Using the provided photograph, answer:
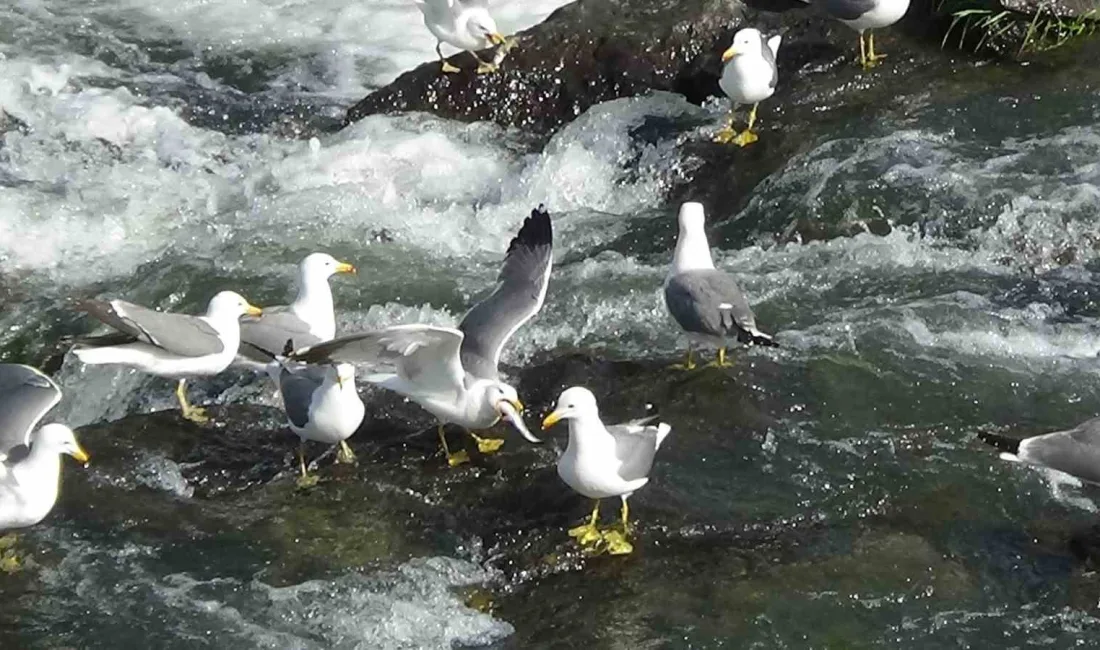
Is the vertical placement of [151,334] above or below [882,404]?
above

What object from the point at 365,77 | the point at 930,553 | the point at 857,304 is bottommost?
the point at 930,553

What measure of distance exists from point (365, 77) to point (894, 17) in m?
4.57

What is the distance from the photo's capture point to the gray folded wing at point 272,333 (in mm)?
7891

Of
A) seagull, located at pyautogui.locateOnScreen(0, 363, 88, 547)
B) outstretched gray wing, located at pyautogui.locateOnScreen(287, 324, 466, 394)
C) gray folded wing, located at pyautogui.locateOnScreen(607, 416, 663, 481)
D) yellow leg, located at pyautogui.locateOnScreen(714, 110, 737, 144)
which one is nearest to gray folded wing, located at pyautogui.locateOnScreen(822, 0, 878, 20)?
yellow leg, located at pyautogui.locateOnScreen(714, 110, 737, 144)

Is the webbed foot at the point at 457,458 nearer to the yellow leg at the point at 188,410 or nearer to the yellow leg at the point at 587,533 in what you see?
the yellow leg at the point at 587,533

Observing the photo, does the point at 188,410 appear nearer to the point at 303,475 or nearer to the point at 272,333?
the point at 272,333

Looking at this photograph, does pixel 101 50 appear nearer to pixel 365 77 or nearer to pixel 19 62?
pixel 19 62

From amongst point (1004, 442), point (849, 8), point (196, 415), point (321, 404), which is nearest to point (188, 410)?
point (196, 415)

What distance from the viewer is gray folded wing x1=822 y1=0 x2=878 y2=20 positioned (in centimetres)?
1032

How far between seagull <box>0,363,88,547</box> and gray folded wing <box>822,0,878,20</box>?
5.65m

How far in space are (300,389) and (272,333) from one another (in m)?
0.99

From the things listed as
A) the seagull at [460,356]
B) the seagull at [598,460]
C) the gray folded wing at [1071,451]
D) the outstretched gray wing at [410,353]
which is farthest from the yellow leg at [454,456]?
the gray folded wing at [1071,451]

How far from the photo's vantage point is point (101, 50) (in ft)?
45.2

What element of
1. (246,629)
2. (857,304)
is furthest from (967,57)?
(246,629)
